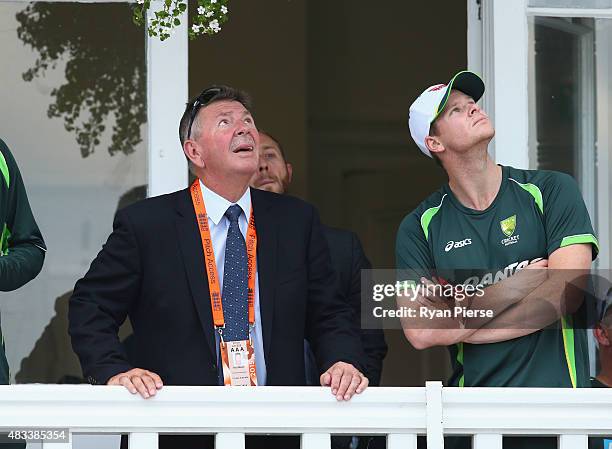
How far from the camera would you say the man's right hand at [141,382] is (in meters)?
2.99

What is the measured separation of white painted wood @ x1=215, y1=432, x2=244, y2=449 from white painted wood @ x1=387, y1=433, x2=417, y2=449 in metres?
0.36

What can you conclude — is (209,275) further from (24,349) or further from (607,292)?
(24,349)

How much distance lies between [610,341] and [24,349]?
8.50 feet

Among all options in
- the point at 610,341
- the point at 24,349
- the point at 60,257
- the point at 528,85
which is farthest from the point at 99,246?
the point at 610,341

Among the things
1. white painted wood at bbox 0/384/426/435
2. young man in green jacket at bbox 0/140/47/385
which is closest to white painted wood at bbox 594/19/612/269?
white painted wood at bbox 0/384/426/435

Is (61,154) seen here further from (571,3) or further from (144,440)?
(144,440)

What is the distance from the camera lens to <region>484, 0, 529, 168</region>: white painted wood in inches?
171

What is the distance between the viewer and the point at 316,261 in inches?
141

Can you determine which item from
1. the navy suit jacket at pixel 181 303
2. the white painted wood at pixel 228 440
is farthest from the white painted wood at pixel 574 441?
the white painted wood at pixel 228 440

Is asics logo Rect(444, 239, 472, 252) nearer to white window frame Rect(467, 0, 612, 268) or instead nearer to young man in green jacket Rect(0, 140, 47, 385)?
white window frame Rect(467, 0, 612, 268)

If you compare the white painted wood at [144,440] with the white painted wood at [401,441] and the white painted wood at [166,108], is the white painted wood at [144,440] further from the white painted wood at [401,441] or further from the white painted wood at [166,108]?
the white painted wood at [166,108]

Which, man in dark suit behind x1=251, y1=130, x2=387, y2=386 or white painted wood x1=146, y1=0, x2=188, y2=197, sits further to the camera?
white painted wood x1=146, y1=0, x2=188, y2=197

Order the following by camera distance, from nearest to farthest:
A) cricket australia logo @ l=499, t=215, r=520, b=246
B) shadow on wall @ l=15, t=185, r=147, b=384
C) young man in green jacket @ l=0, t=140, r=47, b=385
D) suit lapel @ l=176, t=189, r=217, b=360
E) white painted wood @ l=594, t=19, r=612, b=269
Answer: suit lapel @ l=176, t=189, r=217, b=360
cricket australia logo @ l=499, t=215, r=520, b=246
young man in green jacket @ l=0, t=140, r=47, b=385
white painted wood @ l=594, t=19, r=612, b=269
shadow on wall @ l=15, t=185, r=147, b=384

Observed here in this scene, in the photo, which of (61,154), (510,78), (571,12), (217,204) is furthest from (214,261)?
(61,154)
